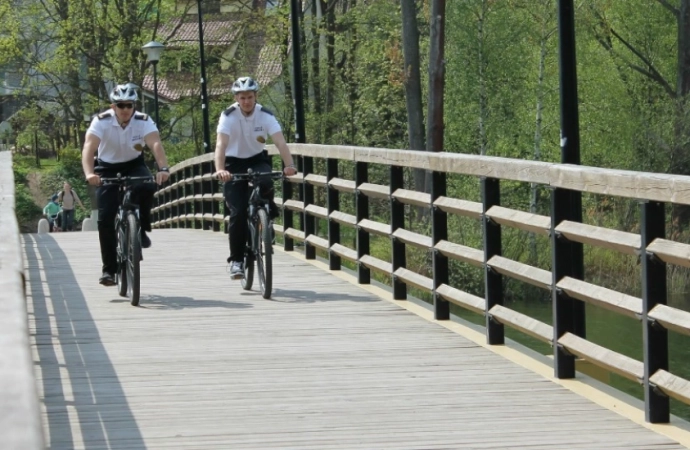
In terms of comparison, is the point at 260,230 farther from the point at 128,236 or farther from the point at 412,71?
the point at 412,71

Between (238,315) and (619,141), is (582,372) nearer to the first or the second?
(238,315)

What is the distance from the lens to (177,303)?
11125 mm

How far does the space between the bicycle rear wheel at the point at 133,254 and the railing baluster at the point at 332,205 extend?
7.94 ft

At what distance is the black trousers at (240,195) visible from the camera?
11391mm

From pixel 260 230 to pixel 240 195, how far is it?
46cm

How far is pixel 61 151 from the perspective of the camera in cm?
6525

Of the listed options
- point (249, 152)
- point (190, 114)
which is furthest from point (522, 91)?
point (249, 152)

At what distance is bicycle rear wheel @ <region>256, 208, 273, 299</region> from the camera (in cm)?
1105

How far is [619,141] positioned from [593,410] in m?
29.4

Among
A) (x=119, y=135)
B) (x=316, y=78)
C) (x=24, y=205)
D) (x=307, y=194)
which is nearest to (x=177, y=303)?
(x=119, y=135)

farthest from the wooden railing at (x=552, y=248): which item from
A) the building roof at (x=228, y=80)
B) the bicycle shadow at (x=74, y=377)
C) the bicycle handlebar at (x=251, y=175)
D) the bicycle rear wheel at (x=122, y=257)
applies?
the building roof at (x=228, y=80)

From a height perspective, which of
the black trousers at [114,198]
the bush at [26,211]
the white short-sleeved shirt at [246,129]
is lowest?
the bush at [26,211]

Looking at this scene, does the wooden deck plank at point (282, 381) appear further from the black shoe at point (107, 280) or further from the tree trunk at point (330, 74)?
the tree trunk at point (330, 74)

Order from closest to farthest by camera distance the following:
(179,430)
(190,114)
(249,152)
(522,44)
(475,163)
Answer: (179,430)
(475,163)
(249,152)
(522,44)
(190,114)
